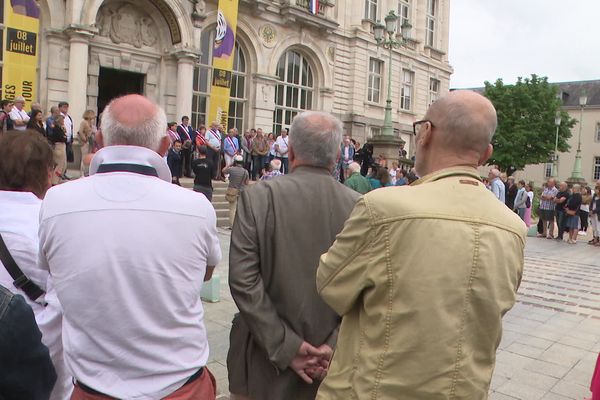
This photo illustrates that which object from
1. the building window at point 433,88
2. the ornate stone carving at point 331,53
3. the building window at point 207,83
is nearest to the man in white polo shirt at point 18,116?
the building window at point 207,83

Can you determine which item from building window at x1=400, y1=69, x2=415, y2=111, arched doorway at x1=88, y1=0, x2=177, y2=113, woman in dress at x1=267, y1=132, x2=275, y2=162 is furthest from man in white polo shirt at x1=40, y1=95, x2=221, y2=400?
building window at x1=400, y1=69, x2=415, y2=111

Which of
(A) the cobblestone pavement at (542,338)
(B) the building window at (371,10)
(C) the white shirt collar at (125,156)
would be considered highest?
(B) the building window at (371,10)

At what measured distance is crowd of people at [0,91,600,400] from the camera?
159 centimetres

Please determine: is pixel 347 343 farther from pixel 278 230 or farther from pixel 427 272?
pixel 278 230

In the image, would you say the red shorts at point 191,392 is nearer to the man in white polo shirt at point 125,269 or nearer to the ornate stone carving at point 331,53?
the man in white polo shirt at point 125,269

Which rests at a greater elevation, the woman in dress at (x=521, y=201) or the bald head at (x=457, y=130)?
the bald head at (x=457, y=130)

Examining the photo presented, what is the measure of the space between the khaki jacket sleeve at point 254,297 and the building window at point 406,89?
27657mm

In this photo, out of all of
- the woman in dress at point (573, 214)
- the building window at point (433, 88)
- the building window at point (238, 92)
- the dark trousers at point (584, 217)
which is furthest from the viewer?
the building window at point (433, 88)

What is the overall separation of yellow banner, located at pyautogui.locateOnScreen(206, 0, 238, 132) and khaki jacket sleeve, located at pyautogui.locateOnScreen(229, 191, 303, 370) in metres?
15.2

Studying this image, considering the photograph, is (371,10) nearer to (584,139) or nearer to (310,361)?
(310,361)

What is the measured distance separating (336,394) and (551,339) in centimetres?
492

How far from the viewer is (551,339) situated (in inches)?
226

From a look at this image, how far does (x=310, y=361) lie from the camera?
237 centimetres

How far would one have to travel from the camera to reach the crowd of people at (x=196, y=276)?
1.59m
